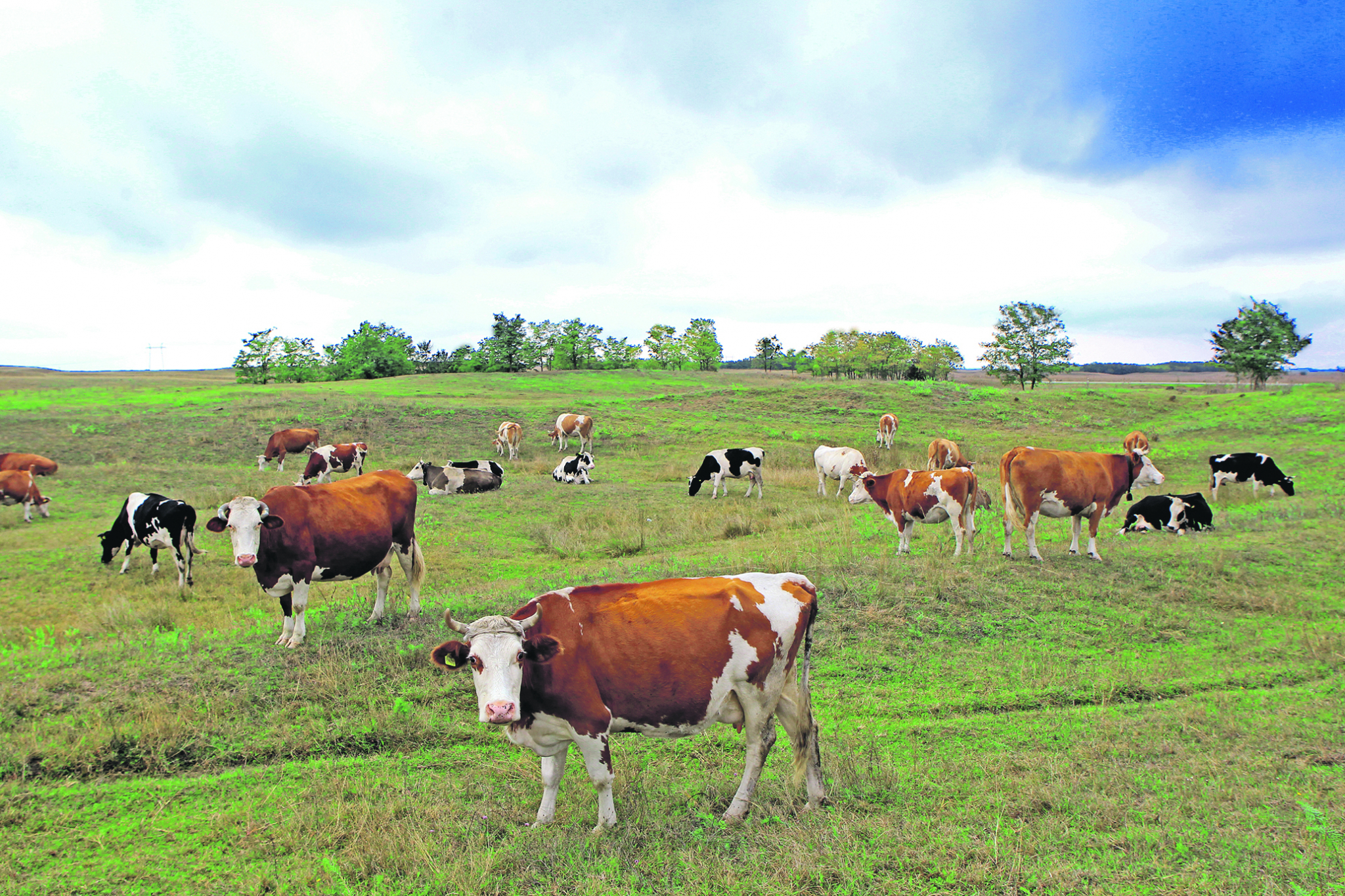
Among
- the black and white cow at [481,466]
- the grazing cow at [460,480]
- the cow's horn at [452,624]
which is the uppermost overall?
the cow's horn at [452,624]

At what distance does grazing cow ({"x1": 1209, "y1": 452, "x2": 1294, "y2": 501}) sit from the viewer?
858 inches

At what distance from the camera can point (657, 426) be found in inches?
1484

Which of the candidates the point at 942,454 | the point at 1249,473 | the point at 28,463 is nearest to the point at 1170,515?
the point at 1249,473

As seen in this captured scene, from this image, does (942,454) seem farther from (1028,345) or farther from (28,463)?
(1028,345)

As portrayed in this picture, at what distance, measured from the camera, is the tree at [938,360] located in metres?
121

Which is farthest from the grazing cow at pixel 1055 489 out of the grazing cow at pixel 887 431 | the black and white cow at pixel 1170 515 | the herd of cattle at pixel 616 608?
the grazing cow at pixel 887 431

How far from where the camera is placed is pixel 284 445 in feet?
88.2

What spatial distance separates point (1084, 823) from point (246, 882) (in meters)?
5.75

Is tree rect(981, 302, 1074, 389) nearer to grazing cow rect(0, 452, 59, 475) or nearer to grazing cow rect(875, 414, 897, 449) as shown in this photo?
grazing cow rect(875, 414, 897, 449)

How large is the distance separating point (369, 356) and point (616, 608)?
92619 mm

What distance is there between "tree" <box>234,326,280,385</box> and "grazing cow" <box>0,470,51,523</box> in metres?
76.4

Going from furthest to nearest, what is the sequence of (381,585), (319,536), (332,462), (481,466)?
(332,462), (481,466), (381,585), (319,536)

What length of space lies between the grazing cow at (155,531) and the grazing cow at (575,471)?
41.0 feet

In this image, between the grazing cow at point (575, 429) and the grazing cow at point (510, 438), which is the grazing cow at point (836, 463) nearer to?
the grazing cow at point (575, 429)
